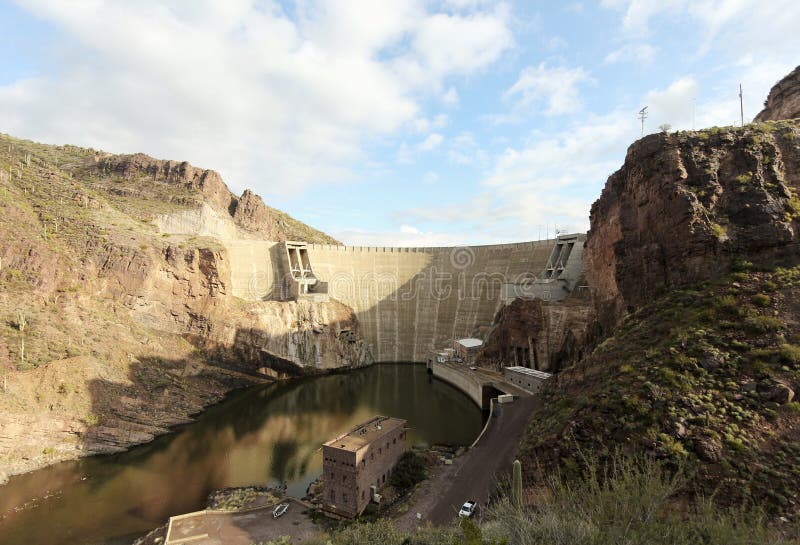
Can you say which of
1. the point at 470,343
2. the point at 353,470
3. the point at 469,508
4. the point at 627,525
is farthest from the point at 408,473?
the point at 470,343

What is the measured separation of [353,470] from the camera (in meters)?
20.6

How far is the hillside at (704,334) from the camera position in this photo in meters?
12.6

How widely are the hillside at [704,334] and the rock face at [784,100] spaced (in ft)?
35.3

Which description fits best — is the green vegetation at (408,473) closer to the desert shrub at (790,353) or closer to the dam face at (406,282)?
the desert shrub at (790,353)

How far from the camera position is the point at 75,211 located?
45.5m

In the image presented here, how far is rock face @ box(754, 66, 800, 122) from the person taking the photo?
2827cm

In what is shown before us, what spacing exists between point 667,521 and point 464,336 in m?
46.6

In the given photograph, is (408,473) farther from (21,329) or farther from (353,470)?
(21,329)

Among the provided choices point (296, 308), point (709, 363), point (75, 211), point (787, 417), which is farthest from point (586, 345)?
point (75, 211)

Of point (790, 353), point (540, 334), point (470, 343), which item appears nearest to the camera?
point (790, 353)

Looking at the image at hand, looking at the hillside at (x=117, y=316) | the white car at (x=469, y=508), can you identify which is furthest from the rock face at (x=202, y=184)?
the white car at (x=469, y=508)

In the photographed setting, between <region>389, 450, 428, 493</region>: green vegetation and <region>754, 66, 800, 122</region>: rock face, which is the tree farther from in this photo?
<region>754, 66, 800, 122</region>: rock face

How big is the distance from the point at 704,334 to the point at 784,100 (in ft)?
88.3

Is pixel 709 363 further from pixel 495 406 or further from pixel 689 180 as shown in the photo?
pixel 495 406
